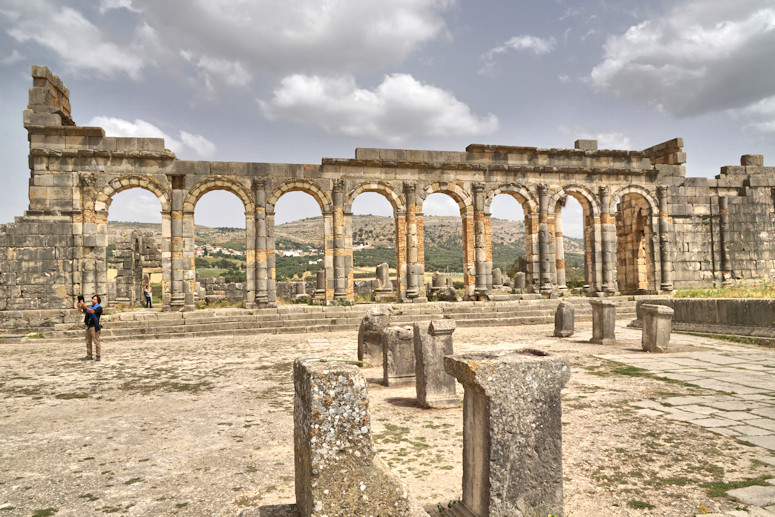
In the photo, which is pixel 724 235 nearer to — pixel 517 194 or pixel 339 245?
pixel 517 194

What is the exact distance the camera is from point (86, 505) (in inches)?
136

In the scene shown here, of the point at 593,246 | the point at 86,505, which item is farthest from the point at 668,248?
the point at 86,505

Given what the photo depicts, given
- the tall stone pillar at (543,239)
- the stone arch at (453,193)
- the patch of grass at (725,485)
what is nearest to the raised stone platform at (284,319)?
the tall stone pillar at (543,239)

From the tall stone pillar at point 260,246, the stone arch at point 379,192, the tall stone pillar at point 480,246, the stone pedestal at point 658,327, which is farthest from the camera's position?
the tall stone pillar at point 480,246

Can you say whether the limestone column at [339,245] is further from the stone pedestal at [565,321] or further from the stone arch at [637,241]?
the stone arch at [637,241]

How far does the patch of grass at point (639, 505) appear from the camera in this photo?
324 cm

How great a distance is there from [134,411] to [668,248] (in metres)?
21.2

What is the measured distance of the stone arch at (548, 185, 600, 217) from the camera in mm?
19719

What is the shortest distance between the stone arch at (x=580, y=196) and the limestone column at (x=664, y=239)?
2.91 m

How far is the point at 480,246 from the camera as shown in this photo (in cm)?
1878

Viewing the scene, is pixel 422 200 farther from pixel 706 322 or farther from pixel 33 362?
pixel 33 362

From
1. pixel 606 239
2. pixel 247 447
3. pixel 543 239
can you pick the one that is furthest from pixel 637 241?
pixel 247 447

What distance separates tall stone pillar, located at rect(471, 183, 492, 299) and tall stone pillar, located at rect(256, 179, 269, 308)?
8.14 meters

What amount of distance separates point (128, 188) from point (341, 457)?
1725cm
